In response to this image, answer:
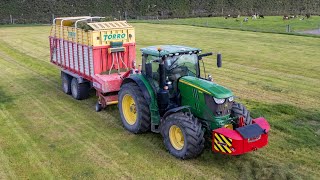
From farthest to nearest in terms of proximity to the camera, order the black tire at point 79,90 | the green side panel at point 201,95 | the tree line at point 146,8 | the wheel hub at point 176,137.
Result: the tree line at point 146,8 < the black tire at point 79,90 < the wheel hub at point 176,137 < the green side panel at point 201,95

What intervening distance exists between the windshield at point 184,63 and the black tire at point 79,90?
4.78 metres

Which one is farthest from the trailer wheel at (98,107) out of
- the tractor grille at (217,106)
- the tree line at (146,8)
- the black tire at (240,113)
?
the tree line at (146,8)

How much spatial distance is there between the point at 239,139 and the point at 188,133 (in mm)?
1006

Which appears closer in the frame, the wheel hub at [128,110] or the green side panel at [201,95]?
the green side panel at [201,95]

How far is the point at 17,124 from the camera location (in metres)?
10.5

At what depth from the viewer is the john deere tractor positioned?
294 inches

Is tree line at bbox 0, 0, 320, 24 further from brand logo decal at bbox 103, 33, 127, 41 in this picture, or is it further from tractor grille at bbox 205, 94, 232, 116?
tractor grille at bbox 205, 94, 232, 116

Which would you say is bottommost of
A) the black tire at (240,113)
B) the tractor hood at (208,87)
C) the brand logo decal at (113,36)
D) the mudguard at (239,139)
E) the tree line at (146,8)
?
the mudguard at (239,139)

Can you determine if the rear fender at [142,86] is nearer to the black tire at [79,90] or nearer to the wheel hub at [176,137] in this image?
the wheel hub at [176,137]

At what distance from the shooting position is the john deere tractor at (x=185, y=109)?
7473 mm

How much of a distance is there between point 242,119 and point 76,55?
22.0 ft

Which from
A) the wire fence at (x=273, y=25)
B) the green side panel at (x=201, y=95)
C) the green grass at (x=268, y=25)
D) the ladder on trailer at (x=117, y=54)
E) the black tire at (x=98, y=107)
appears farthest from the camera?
the green grass at (x=268, y=25)

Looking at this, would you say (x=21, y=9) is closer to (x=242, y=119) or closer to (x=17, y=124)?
(x=17, y=124)

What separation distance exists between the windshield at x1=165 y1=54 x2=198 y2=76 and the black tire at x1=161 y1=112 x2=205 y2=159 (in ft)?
4.24
